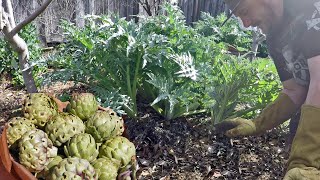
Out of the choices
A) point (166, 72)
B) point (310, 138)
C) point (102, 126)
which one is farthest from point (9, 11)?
point (310, 138)

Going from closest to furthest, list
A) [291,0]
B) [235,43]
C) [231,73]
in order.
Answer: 1. [291,0]
2. [231,73]
3. [235,43]

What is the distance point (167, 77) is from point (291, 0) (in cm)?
158

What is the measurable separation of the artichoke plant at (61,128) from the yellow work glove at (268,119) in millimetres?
1573

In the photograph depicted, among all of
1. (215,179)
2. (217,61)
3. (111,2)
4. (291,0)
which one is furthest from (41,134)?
(111,2)

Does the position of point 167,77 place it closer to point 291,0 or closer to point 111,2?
point 291,0

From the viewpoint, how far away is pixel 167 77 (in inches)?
134

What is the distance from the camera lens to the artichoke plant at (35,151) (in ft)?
4.50

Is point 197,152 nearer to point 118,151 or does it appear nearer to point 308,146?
point 308,146

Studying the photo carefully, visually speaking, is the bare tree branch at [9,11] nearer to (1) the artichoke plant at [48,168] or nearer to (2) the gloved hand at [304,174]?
(1) the artichoke plant at [48,168]

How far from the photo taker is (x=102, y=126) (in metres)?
1.59

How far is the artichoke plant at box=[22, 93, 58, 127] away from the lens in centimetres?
156

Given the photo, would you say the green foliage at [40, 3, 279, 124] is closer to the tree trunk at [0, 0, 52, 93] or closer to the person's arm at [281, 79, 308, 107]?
the tree trunk at [0, 0, 52, 93]

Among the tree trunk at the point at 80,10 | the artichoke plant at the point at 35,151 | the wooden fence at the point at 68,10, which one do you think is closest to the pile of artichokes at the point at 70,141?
the artichoke plant at the point at 35,151

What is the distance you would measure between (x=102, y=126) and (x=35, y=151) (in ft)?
0.99
